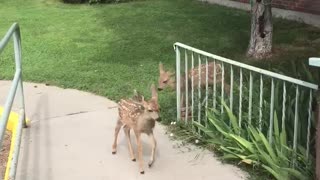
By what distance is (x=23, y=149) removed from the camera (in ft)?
17.0

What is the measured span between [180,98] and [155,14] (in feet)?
23.6

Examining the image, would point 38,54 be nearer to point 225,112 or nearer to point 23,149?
point 23,149

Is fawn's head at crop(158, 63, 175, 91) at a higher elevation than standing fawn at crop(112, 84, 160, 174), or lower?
lower

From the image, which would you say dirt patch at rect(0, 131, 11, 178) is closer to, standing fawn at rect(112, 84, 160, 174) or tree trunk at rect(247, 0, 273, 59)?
standing fawn at rect(112, 84, 160, 174)

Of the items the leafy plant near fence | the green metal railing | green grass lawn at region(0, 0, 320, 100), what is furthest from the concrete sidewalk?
green grass lawn at region(0, 0, 320, 100)

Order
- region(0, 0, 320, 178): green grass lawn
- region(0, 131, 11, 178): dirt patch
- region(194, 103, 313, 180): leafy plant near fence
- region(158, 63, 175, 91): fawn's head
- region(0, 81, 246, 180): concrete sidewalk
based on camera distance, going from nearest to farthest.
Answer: region(194, 103, 313, 180): leafy plant near fence
region(0, 81, 246, 180): concrete sidewalk
region(0, 131, 11, 178): dirt patch
region(158, 63, 175, 91): fawn's head
region(0, 0, 320, 178): green grass lawn

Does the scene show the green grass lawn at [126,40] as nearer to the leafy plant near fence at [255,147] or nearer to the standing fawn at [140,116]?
the leafy plant near fence at [255,147]

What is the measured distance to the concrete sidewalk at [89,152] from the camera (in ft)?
15.0

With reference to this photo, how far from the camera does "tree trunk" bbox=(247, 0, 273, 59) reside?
7977mm

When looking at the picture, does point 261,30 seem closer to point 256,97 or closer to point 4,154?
point 256,97

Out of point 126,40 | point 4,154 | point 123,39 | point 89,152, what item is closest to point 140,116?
point 89,152

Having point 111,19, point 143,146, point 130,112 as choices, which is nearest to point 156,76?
point 143,146

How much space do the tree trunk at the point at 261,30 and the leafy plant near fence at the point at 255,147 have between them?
3353mm

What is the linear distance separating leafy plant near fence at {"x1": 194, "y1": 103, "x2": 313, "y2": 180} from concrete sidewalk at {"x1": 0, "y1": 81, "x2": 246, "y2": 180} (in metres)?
0.15
